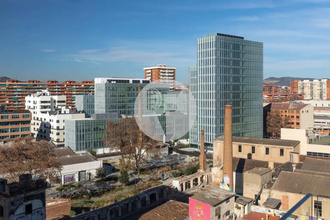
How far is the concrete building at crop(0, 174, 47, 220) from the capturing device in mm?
14555

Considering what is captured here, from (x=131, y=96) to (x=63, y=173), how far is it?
37.7m

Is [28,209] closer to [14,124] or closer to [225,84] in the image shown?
[225,84]

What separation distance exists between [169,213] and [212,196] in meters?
4.21

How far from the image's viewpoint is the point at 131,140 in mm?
43969

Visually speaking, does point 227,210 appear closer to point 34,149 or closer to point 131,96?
point 34,149

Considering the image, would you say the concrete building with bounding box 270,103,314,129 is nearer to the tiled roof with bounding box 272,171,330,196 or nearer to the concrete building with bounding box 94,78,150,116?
the concrete building with bounding box 94,78,150,116

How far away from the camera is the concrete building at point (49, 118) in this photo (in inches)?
2337

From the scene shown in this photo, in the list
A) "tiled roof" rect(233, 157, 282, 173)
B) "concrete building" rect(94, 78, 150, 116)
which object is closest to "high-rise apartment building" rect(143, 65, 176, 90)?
"concrete building" rect(94, 78, 150, 116)

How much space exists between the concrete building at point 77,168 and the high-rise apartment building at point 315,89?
157 metres

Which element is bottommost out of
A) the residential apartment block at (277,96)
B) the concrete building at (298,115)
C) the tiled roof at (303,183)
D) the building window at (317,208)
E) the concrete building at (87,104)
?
the building window at (317,208)

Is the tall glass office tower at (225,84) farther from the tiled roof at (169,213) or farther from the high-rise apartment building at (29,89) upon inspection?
the high-rise apartment building at (29,89)

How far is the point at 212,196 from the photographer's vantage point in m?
22.3

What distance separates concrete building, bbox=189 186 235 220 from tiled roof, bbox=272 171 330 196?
480 centimetres

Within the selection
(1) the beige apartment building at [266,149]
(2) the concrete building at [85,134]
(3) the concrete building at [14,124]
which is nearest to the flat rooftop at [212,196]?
(1) the beige apartment building at [266,149]
